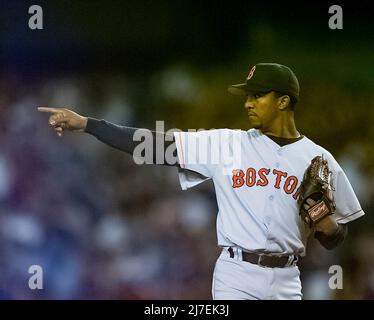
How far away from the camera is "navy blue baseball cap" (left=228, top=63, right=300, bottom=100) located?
2695 mm

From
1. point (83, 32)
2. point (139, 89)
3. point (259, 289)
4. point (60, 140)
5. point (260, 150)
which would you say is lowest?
point (259, 289)

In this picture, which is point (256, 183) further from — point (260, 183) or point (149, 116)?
point (149, 116)

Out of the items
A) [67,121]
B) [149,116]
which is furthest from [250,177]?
[149,116]

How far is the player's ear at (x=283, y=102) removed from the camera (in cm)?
274

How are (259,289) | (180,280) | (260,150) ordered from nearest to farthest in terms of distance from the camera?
(259,289), (260,150), (180,280)

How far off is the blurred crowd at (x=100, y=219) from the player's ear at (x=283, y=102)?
85cm

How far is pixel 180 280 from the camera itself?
11.1ft

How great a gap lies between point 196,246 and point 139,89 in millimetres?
852

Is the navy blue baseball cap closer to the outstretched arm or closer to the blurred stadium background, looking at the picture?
the outstretched arm

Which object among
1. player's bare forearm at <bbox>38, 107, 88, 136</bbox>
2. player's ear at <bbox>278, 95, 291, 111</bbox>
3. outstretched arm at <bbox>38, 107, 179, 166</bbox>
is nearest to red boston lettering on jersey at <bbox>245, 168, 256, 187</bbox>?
player's ear at <bbox>278, 95, 291, 111</bbox>

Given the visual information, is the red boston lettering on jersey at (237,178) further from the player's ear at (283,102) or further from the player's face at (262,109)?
the player's ear at (283,102)

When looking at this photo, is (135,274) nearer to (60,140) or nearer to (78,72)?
(60,140)

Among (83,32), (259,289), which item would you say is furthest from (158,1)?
(259,289)

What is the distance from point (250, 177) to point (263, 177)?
53mm
